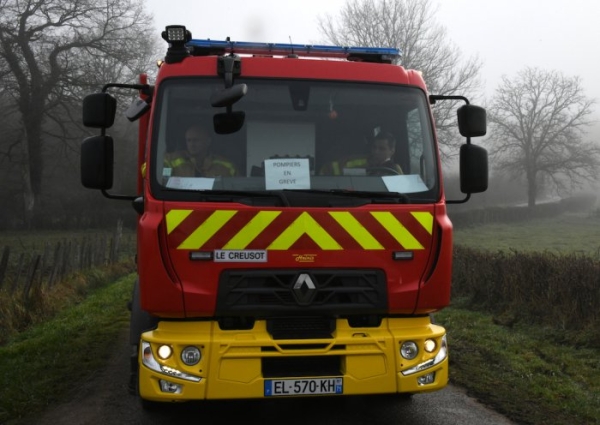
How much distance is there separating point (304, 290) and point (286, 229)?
0.43 metres

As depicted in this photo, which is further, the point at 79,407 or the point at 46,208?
the point at 46,208

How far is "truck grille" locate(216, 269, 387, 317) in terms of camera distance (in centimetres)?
462

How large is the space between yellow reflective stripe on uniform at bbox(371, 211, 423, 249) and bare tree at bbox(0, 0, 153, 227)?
105 feet

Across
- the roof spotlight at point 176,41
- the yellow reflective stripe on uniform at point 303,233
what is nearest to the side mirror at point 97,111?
the roof spotlight at point 176,41

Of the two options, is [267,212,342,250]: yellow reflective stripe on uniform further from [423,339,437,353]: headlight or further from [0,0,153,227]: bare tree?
[0,0,153,227]: bare tree

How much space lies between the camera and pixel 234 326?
4738 millimetres

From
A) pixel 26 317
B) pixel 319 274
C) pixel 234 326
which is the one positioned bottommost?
pixel 26 317

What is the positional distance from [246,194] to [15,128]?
37447mm

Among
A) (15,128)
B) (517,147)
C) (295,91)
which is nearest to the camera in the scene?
(295,91)

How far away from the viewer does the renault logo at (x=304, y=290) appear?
4660mm

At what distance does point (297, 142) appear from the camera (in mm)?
5180

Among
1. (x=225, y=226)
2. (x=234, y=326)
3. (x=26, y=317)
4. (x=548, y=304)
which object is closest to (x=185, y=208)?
(x=225, y=226)

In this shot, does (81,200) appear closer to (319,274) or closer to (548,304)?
(548,304)

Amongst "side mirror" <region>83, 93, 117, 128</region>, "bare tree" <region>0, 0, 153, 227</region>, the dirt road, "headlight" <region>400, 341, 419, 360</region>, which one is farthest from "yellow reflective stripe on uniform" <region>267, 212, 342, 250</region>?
"bare tree" <region>0, 0, 153, 227</region>
